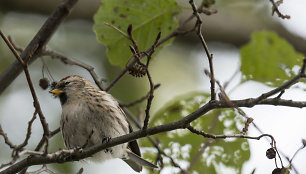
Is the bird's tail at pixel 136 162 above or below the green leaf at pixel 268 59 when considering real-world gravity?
below

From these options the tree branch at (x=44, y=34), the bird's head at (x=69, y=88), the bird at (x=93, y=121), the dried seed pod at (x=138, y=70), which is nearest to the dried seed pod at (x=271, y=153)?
the dried seed pod at (x=138, y=70)

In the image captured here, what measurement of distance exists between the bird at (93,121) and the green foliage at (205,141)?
271 millimetres

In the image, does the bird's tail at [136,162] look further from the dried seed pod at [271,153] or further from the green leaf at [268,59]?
the dried seed pod at [271,153]

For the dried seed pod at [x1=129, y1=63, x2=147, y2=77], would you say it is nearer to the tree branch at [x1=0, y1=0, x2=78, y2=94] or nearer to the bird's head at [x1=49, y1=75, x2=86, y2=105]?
the tree branch at [x1=0, y1=0, x2=78, y2=94]

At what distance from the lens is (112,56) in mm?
4363

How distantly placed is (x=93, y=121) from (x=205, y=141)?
3.03ft

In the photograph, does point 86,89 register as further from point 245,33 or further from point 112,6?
point 245,33

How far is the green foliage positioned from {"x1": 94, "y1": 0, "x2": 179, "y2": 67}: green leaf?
0.55 meters

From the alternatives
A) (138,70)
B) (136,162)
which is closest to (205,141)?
(136,162)

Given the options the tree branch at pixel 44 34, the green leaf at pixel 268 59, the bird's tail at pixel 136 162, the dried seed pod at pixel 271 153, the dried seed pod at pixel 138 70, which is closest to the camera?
the dried seed pod at pixel 271 153

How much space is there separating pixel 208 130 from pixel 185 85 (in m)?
3.46

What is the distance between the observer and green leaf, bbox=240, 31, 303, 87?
409 centimetres

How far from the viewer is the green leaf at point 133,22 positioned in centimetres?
418

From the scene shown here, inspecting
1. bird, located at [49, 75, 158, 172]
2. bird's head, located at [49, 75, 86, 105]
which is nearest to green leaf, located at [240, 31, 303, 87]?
bird, located at [49, 75, 158, 172]
